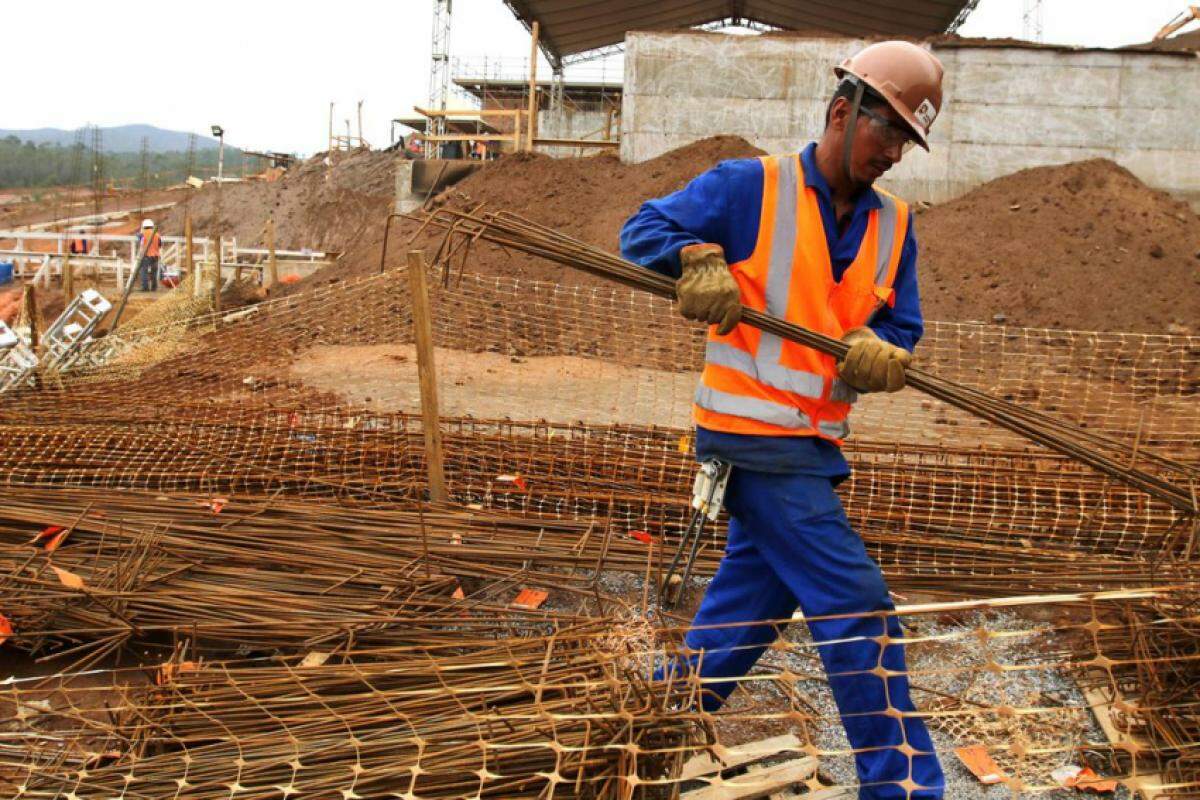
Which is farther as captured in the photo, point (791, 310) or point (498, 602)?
point (498, 602)

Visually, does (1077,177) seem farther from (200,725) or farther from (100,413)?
(200,725)

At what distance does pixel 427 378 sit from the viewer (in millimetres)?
4484

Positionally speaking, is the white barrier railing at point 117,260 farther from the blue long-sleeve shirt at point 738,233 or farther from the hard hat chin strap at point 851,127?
the hard hat chin strap at point 851,127

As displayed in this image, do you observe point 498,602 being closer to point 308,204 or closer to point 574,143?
point 574,143

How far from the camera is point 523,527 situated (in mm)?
4352

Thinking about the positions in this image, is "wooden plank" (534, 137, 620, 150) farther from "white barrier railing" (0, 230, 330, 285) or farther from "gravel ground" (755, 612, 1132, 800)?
"gravel ground" (755, 612, 1132, 800)

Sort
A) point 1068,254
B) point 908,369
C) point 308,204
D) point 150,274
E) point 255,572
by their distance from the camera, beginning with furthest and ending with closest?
point 308,204
point 150,274
point 1068,254
point 255,572
point 908,369

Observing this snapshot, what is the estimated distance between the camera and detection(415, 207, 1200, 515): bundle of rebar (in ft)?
7.99

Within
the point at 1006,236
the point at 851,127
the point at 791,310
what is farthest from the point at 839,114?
the point at 1006,236

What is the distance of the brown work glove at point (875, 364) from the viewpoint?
7.84 feet

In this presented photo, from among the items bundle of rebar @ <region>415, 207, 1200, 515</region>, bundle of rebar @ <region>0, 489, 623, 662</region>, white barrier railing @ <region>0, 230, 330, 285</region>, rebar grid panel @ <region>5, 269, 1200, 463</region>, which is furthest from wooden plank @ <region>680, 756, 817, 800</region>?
white barrier railing @ <region>0, 230, 330, 285</region>

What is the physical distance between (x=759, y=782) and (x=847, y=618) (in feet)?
2.03

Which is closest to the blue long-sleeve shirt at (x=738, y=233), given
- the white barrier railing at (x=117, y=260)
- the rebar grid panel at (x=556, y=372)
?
the rebar grid panel at (x=556, y=372)

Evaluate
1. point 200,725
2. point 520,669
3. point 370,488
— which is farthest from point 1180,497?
point 370,488
